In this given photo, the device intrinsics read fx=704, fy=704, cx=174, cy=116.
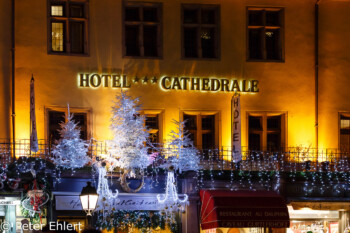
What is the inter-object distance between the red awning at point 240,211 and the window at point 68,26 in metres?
5.20

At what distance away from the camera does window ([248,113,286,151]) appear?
1973 cm

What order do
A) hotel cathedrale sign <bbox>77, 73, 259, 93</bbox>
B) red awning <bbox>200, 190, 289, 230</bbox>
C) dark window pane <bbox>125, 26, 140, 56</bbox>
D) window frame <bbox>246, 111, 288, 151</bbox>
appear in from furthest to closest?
window frame <bbox>246, 111, 288, 151</bbox>
dark window pane <bbox>125, 26, 140, 56</bbox>
hotel cathedrale sign <bbox>77, 73, 259, 93</bbox>
red awning <bbox>200, 190, 289, 230</bbox>

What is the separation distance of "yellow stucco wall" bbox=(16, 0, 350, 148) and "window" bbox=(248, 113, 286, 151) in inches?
8.4

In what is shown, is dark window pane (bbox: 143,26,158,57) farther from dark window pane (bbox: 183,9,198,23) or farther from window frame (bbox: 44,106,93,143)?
window frame (bbox: 44,106,93,143)

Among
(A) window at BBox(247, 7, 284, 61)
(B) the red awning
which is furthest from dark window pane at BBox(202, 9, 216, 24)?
(B) the red awning

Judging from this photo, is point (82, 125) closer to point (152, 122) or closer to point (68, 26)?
point (152, 122)

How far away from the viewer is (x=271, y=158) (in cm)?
1919

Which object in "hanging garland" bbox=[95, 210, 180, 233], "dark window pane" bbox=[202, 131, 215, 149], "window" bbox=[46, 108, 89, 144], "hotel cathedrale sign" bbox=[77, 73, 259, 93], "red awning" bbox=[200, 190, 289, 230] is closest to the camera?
"red awning" bbox=[200, 190, 289, 230]

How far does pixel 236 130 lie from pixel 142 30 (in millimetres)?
3739

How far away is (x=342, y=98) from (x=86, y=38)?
24.3 feet

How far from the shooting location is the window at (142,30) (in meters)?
19.1

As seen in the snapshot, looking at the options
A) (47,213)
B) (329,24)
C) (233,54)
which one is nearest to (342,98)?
(329,24)

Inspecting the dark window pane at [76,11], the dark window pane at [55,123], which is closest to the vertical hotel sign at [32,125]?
the dark window pane at [55,123]

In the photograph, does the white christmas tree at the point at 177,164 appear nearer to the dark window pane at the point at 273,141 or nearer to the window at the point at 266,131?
the window at the point at 266,131
